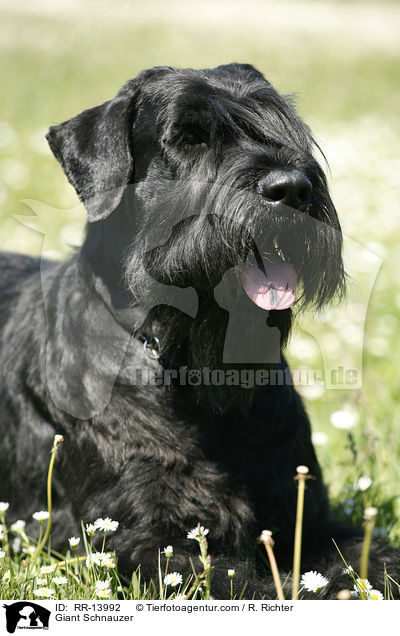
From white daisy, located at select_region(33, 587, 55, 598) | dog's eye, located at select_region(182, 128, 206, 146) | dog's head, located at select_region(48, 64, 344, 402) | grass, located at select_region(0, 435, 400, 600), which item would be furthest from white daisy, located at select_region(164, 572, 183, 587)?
dog's eye, located at select_region(182, 128, 206, 146)

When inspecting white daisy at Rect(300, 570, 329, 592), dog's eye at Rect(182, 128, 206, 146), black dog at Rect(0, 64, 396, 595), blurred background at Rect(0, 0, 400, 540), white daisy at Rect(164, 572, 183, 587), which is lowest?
white daisy at Rect(164, 572, 183, 587)

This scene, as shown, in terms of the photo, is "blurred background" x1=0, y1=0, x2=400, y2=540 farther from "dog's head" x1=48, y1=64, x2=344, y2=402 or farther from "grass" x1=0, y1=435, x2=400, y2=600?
"dog's head" x1=48, y1=64, x2=344, y2=402

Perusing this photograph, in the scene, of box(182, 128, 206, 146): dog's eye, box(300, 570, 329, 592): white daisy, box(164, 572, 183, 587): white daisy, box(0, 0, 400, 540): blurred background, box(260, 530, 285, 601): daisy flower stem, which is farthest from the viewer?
box(0, 0, 400, 540): blurred background

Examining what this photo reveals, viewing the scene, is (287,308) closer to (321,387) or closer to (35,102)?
(321,387)

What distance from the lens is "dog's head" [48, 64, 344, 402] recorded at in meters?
2.24

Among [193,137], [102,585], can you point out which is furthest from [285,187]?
[102,585]

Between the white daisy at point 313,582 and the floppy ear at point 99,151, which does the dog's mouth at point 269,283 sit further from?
the white daisy at point 313,582

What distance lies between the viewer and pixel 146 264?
2.47 m

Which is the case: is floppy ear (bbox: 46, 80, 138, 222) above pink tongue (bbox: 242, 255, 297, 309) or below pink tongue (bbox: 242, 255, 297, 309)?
above

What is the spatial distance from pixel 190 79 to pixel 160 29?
9.95 metres

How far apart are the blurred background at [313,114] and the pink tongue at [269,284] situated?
3.73ft
